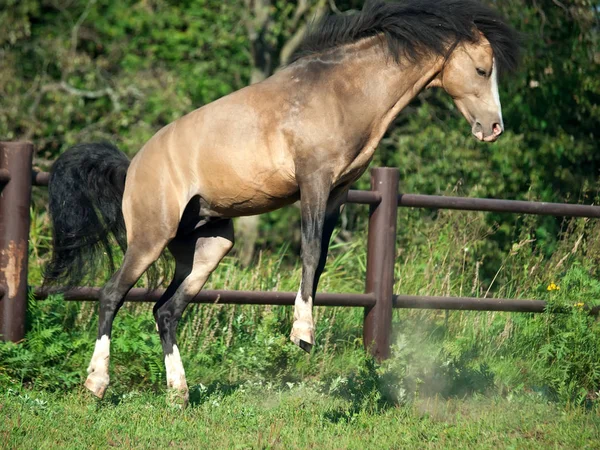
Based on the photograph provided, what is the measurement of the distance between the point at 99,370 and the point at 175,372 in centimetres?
47

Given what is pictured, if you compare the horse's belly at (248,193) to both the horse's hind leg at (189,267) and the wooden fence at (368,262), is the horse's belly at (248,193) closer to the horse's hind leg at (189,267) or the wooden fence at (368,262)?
the horse's hind leg at (189,267)

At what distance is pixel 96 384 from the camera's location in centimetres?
496

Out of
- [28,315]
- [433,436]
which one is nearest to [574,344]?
[433,436]

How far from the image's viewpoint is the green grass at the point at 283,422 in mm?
4301

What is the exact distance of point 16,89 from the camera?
517 inches

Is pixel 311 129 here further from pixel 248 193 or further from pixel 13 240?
pixel 13 240

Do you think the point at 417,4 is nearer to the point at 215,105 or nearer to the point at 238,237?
the point at 215,105

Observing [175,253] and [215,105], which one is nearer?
[215,105]

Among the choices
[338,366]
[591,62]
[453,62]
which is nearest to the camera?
[453,62]

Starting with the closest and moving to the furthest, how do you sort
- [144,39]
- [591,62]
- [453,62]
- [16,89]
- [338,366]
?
1. [453,62]
2. [338,366]
3. [591,62]
4. [16,89]
5. [144,39]

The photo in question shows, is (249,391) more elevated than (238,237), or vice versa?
(249,391)

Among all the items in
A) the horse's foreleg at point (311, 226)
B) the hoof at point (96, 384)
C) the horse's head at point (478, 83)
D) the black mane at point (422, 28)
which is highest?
the black mane at point (422, 28)

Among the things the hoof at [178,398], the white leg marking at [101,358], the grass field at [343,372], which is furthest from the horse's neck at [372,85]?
the white leg marking at [101,358]

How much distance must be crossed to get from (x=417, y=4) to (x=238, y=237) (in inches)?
333
